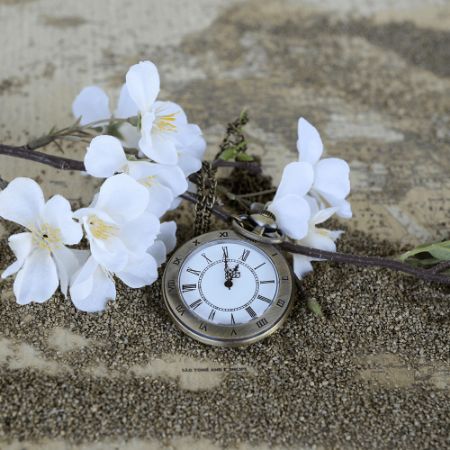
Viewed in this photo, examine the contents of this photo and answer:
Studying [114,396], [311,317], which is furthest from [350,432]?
[114,396]

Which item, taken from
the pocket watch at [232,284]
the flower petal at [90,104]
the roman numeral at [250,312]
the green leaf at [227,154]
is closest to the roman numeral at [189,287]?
the pocket watch at [232,284]

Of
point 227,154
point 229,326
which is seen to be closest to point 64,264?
point 229,326

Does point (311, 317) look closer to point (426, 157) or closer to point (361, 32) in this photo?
point (426, 157)

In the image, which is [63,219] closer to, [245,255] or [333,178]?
→ [245,255]

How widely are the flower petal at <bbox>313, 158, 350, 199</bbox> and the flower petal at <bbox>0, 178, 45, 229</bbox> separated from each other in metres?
0.62

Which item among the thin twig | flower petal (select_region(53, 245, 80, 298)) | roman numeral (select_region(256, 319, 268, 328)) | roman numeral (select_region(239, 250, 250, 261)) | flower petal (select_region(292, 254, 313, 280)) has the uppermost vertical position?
flower petal (select_region(53, 245, 80, 298))

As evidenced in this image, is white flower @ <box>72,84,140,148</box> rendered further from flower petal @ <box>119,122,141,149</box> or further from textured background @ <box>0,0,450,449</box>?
textured background @ <box>0,0,450,449</box>

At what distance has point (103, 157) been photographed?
3.15 feet

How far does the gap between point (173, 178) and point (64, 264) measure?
0.29m

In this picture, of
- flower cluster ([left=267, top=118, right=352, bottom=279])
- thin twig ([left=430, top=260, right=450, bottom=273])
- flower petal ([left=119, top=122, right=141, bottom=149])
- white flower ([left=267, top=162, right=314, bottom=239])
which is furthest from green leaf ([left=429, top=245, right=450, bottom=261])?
flower petal ([left=119, top=122, right=141, bottom=149])

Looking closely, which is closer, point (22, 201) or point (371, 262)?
point (22, 201)

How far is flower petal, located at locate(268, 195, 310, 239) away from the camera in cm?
107

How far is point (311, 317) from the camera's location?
44.9 inches

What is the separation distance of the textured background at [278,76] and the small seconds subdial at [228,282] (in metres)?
0.44
